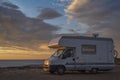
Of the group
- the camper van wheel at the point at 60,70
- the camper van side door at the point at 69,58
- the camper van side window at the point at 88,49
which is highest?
the camper van side window at the point at 88,49

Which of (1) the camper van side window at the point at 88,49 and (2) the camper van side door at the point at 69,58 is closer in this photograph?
(2) the camper van side door at the point at 69,58

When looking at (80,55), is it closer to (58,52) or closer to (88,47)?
(88,47)

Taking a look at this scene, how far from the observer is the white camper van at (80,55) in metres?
28.3

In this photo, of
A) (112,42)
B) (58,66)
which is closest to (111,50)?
(112,42)

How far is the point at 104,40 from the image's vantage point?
100 ft

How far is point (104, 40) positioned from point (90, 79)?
23.7 ft

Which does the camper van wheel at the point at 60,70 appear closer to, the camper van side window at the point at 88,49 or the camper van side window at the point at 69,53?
the camper van side window at the point at 69,53

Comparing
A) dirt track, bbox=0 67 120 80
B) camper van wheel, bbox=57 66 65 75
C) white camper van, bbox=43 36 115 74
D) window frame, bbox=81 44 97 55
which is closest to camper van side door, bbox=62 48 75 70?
white camper van, bbox=43 36 115 74

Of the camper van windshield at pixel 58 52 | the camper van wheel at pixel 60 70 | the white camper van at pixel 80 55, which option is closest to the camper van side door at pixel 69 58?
the white camper van at pixel 80 55

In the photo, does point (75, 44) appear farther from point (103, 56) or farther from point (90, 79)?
point (90, 79)

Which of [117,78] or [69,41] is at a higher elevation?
[69,41]

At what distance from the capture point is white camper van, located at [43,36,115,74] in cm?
2830

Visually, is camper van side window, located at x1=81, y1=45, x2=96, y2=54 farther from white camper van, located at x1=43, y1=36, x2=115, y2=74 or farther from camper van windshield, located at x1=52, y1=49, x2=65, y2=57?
camper van windshield, located at x1=52, y1=49, x2=65, y2=57

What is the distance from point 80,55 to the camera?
29.2 metres
